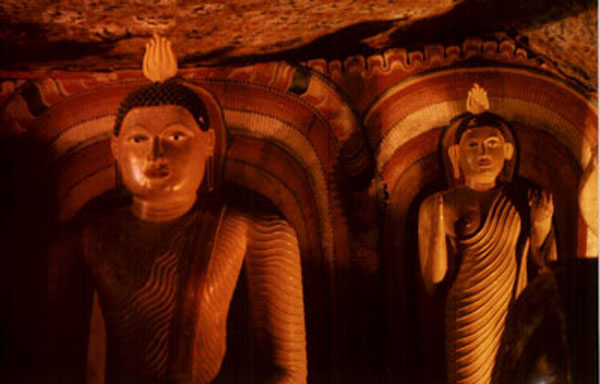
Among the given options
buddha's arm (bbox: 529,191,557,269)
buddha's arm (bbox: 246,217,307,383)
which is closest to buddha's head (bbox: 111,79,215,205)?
buddha's arm (bbox: 246,217,307,383)

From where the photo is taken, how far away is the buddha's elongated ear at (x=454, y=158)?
5441 mm

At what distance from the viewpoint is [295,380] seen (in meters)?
5.13

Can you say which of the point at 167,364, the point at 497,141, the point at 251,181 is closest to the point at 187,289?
the point at 167,364

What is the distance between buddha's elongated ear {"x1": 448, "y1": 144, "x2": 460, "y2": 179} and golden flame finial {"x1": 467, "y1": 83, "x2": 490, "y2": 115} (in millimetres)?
234

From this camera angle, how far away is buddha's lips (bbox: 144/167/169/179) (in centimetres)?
516

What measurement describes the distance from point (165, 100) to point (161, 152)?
0.31 m

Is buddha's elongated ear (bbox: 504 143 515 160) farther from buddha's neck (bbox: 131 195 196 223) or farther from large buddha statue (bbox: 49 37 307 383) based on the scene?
buddha's neck (bbox: 131 195 196 223)

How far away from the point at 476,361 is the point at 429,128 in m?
1.35

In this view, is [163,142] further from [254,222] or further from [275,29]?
[275,29]

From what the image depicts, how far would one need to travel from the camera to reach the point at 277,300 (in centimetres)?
517

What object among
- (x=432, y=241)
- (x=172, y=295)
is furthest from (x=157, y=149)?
(x=432, y=241)

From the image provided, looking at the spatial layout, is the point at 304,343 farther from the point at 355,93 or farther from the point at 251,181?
the point at 355,93

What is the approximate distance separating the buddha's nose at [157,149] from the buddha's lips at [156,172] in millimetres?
62

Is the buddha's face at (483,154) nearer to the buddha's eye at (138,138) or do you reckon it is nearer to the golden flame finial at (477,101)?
the golden flame finial at (477,101)
